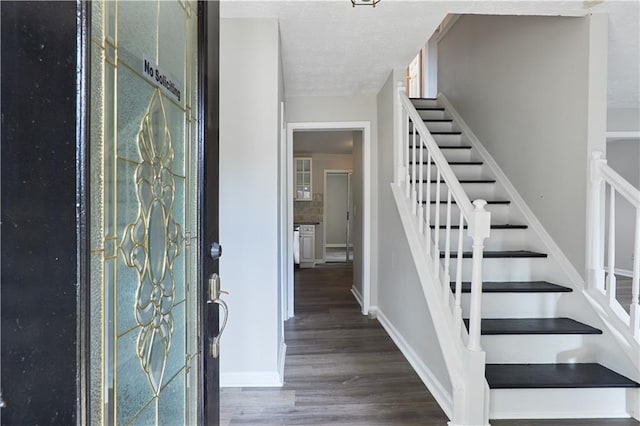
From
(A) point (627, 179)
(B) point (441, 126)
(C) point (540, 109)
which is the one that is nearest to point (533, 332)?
(C) point (540, 109)

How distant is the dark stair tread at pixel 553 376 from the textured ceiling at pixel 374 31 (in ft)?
7.28

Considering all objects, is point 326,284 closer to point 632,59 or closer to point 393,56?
point 393,56

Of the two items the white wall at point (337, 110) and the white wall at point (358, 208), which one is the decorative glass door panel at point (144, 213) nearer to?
the white wall at point (337, 110)

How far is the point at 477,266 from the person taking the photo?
68.8 inches

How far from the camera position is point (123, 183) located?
2.18 feet

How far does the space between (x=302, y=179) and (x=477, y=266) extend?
5.75 meters

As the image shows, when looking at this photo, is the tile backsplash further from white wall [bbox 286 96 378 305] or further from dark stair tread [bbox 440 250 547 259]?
dark stair tread [bbox 440 250 547 259]

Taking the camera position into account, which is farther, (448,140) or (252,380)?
(448,140)

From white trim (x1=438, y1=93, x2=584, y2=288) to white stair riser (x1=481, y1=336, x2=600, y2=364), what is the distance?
40 centimetres

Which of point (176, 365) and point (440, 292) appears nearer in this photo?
point (176, 365)

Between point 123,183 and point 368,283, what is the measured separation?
337 centimetres

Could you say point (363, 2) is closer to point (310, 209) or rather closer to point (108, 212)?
point (108, 212)

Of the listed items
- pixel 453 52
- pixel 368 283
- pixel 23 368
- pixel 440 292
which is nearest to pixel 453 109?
pixel 453 52

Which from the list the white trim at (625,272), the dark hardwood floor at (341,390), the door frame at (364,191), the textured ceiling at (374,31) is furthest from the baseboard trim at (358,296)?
the white trim at (625,272)
